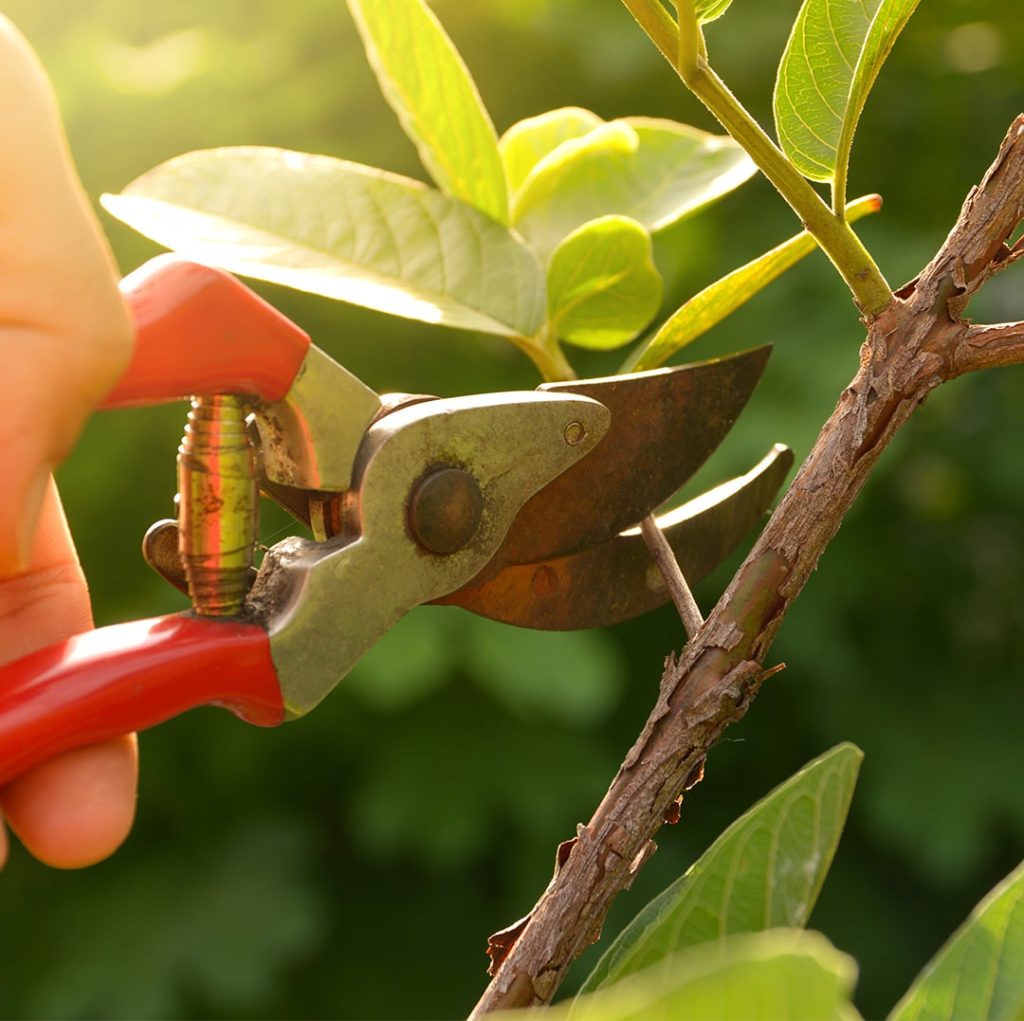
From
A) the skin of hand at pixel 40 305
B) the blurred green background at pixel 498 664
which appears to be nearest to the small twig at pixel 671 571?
the skin of hand at pixel 40 305

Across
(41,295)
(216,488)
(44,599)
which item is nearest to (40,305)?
(41,295)

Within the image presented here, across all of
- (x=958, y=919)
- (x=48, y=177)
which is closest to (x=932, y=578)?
(x=958, y=919)

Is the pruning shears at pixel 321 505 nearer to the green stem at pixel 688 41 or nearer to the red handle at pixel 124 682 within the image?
the red handle at pixel 124 682

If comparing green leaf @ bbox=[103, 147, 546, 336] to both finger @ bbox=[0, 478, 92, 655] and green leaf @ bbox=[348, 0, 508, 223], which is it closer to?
green leaf @ bbox=[348, 0, 508, 223]

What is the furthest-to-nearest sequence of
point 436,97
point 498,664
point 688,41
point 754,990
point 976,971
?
point 498,664 < point 436,97 < point 688,41 < point 976,971 < point 754,990

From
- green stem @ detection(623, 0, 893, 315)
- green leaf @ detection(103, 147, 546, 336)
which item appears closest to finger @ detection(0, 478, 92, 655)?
green leaf @ detection(103, 147, 546, 336)

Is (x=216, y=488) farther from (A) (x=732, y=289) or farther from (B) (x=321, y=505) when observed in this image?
(A) (x=732, y=289)

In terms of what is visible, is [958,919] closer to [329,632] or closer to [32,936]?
[32,936]
